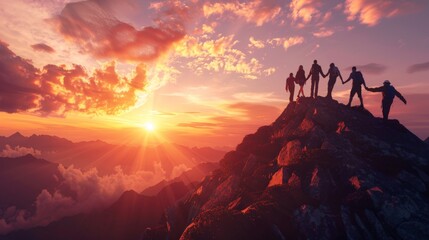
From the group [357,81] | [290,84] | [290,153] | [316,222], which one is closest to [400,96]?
[357,81]

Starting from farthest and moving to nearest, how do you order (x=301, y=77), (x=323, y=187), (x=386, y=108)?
(x=301, y=77) → (x=386, y=108) → (x=323, y=187)

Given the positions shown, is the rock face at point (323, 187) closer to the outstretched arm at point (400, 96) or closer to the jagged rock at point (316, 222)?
the jagged rock at point (316, 222)

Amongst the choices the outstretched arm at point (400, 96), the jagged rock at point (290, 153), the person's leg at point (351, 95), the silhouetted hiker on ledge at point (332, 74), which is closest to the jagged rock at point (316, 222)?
the jagged rock at point (290, 153)

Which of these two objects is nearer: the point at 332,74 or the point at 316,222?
the point at 316,222

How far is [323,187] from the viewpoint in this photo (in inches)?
765

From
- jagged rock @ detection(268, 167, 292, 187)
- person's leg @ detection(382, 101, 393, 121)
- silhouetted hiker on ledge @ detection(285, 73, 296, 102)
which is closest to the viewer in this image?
jagged rock @ detection(268, 167, 292, 187)

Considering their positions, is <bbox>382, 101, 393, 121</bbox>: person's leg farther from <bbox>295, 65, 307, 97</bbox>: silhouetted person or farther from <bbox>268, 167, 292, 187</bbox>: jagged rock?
<bbox>268, 167, 292, 187</bbox>: jagged rock

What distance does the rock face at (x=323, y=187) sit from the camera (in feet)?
53.9

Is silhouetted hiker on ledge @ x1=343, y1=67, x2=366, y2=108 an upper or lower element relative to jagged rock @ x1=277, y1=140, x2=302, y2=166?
upper

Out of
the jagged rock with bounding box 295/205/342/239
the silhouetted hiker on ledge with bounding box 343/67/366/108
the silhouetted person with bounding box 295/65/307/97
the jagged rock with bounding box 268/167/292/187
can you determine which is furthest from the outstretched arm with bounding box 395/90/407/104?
the jagged rock with bounding box 295/205/342/239

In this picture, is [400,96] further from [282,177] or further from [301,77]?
[282,177]

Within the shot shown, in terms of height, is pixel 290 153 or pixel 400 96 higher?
Result: pixel 400 96

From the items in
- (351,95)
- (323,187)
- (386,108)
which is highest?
(351,95)

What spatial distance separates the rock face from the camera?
647 inches
